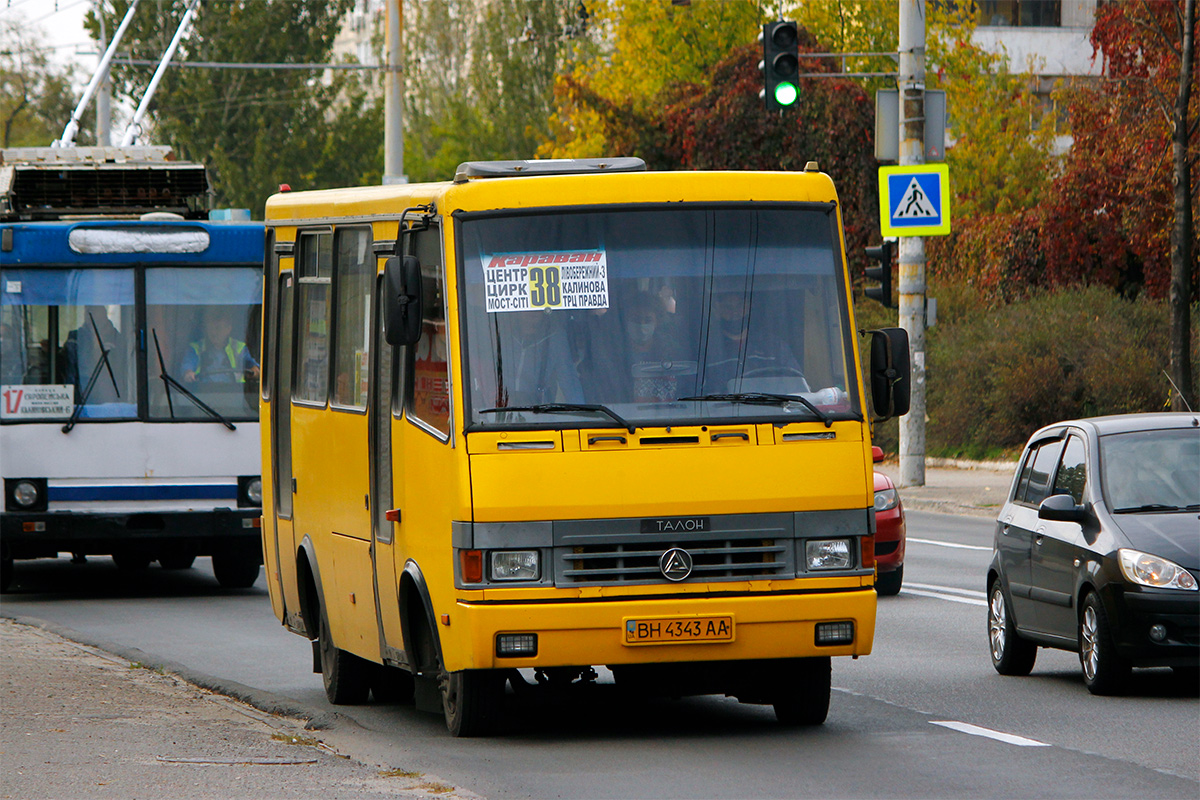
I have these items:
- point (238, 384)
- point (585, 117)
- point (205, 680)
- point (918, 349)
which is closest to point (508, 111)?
point (585, 117)

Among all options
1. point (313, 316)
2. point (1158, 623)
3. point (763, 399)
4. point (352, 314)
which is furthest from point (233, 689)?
point (1158, 623)

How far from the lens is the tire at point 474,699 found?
920 cm

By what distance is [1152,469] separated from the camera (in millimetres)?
10938

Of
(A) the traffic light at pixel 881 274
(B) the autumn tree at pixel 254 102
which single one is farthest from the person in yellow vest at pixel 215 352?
(B) the autumn tree at pixel 254 102

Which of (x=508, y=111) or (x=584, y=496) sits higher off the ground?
(x=508, y=111)

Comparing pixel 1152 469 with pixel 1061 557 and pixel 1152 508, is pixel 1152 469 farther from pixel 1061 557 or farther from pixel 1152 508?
pixel 1061 557

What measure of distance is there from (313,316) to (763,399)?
120 inches

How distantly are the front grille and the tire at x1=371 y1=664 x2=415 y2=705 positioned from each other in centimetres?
247

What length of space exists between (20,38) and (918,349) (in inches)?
2100

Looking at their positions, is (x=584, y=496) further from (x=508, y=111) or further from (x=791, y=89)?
(x=508, y=111)

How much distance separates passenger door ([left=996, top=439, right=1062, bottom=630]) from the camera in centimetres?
1159

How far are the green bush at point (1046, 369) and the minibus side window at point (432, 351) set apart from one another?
22.3 meters

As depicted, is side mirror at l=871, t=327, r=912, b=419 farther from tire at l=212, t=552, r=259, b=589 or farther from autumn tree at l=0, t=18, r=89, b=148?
autumn tree at l=0, t=18, r=89, b=148

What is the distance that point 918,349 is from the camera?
28344 mm
